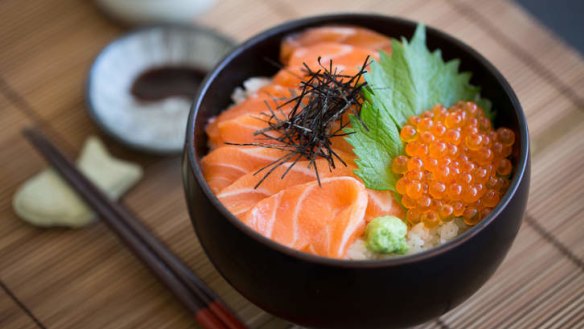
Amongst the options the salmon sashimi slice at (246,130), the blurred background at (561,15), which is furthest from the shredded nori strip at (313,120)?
the blurred background at (561,15)

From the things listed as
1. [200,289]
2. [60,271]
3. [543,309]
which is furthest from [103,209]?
[543,309]

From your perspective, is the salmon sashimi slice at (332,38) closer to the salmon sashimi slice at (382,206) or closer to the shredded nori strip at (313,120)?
the shredded nori strip at (313,120)

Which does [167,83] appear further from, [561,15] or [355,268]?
[561,15]

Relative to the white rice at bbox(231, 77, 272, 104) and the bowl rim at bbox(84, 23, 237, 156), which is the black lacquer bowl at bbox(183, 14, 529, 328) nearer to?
the white rice at bbox(231, 77, 272, 104)

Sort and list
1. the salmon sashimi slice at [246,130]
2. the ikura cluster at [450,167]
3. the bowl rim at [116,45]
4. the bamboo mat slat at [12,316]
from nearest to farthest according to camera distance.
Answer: the ikura cluster at [450,167] → the salmon sashimi slice at [246,130] → the bamboo mat slat at [12,316] → the bowl rim at [116,45]

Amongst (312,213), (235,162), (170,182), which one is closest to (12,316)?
(170,182)

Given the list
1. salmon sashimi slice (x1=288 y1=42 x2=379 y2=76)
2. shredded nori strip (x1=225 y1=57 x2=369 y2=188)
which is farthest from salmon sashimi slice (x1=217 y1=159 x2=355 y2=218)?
salmon sashimi slice (x1=288 y1=42 x2=379 y2=76)
